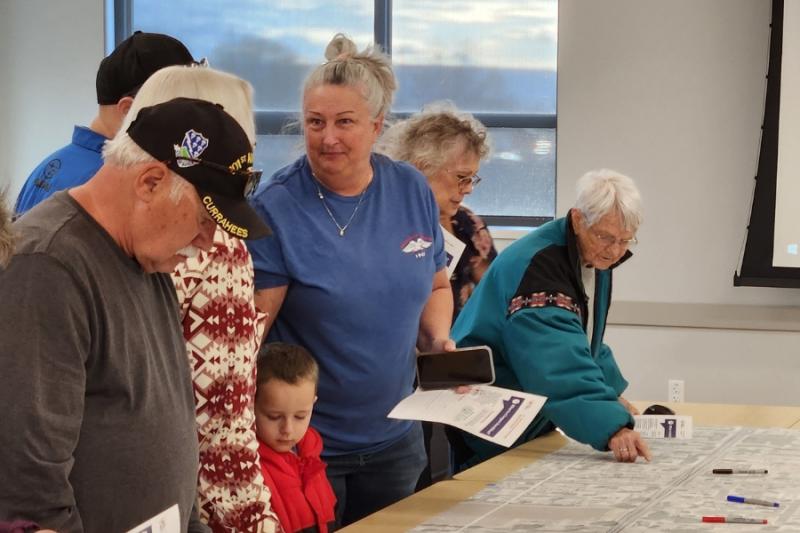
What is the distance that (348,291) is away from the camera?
2408 mm

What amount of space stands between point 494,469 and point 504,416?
0.22 m

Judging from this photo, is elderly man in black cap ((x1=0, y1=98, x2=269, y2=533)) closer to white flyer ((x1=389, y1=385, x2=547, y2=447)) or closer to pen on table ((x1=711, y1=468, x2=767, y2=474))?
white flyer ((x1=389, y1=385, x2=547, y2=447))

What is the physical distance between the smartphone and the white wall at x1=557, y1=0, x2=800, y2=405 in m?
3.09

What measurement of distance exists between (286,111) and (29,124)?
1397 mm

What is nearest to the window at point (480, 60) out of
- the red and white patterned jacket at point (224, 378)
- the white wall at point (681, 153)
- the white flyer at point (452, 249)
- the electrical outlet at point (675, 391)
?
the white wall at point (681, 153)

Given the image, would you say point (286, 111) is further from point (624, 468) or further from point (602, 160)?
point (624, 468)

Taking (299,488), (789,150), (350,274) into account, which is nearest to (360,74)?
(350,274)

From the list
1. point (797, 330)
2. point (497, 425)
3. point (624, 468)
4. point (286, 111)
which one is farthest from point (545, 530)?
point (286, 111)

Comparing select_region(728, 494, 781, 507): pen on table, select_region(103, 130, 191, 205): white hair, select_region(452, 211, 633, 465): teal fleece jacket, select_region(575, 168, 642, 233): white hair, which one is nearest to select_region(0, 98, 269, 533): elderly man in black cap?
select_region(103, 130, 191, 205): white hair

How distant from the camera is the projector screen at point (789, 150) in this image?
16.9 ft

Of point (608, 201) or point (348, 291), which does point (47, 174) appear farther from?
point (608, 201)

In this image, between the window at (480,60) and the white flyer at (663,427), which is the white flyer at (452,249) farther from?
the window at (480,60)

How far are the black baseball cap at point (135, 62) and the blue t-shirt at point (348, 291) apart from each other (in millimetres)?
461

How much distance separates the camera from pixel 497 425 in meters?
2.39
